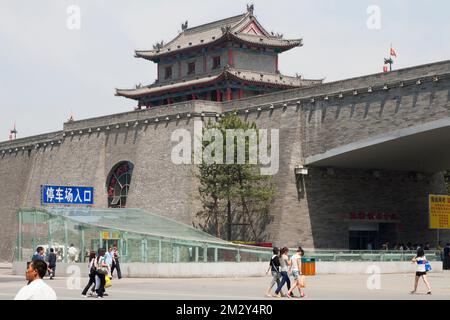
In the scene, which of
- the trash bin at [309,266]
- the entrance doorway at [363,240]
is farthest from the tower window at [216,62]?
the trash bin at [309,266]

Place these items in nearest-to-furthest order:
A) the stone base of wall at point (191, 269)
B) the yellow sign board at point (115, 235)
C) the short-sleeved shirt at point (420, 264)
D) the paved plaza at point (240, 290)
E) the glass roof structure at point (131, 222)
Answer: the paved plaza at point (240, 290), the short-sleeved shirt at point (420, 264), the stone base of wall at point (191, 269), the yellow sign board at point (115, 235), the glass roof structure at point (131, 222)

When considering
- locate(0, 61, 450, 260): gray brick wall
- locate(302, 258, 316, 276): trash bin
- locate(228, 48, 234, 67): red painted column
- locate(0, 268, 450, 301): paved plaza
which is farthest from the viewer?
locate(228, 48, 234, 67): red painted column

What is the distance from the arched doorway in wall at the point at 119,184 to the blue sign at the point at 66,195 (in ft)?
26.6

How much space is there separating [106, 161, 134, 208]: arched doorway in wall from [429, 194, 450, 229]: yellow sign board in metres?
20.3

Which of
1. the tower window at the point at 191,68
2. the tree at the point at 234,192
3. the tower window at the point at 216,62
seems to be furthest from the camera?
the tower window at the point at 191,68

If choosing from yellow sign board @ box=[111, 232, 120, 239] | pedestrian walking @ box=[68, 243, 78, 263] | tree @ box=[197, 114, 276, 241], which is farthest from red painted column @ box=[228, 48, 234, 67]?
pedestrian walking @ box=[68, 243, 78, 263]

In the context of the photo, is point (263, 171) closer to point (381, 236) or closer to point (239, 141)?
point (239, 141)

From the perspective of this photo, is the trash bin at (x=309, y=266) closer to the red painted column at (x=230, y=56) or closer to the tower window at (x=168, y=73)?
the red painted column at (x=230, y=56)

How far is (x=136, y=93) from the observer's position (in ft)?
224

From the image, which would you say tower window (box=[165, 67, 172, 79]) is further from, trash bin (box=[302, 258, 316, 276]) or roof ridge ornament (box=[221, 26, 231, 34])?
trash bin (box=[302, 258, 316, 276])

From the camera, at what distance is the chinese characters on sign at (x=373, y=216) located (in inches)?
2128

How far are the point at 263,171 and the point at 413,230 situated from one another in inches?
520

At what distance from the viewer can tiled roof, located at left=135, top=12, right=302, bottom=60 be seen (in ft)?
208

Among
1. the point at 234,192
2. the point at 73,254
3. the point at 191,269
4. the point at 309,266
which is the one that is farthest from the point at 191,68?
the point at 191,269
